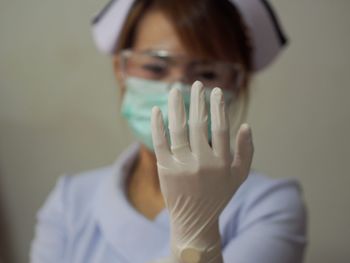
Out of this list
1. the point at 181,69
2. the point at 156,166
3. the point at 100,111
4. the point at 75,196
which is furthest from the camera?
the point at 100,111

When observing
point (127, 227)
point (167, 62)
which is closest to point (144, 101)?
point (167, 62)

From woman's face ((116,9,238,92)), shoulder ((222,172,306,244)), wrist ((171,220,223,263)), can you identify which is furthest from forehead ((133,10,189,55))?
wrist ((171,220,223,263))

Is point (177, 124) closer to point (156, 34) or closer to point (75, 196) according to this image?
Result: point (156, 34)

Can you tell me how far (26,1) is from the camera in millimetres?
1114

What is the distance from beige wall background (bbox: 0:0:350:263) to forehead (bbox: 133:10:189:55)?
35 centimetres

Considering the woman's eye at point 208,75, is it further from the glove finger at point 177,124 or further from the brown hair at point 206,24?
the glove finger at point 177,124

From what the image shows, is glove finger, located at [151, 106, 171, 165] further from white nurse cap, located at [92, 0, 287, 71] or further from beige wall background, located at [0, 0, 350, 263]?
beige wall background, located at [0, 0, 350, 263]

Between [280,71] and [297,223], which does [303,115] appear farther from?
[297,223]

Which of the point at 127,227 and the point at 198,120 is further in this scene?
the point at 127,227

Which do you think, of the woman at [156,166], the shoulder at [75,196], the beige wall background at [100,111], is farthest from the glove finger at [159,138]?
the beige wall background at [100,111]

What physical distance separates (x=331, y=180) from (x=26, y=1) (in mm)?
892

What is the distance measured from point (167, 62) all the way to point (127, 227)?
28 cm

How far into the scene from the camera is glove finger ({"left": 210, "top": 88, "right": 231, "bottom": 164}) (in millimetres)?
373

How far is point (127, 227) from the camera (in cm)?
72
